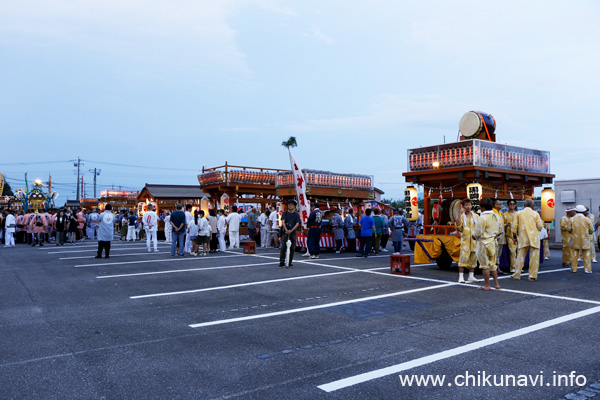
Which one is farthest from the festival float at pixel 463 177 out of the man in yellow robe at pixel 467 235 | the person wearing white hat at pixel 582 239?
the man in yellow robe at pixel 467 235

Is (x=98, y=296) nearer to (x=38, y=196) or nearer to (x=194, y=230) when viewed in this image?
(x=194, y=230)

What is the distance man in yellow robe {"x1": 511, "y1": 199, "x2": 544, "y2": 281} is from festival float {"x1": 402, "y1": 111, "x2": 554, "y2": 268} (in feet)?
4.14

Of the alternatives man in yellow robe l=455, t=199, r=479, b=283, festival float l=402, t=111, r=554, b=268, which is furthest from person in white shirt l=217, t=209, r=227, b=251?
man in yellow robe l=455, t=199, r=479, b=283

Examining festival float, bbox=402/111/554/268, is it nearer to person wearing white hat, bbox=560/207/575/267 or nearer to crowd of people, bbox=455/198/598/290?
crowd of people, bbox=455/198/598/290

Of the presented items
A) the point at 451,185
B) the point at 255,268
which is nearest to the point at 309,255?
the point at 255,268

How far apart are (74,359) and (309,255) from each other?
36.6 ft

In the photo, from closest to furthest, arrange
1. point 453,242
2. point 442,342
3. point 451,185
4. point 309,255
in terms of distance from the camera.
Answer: point 442,342, point 453,242, point 451,185, point 309,255

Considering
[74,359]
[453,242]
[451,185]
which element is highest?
[451,185]

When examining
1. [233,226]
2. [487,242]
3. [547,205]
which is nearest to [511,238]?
[547,205]

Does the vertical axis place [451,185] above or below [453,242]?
above

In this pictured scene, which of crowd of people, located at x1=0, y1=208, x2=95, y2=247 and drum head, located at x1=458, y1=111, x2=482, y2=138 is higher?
drum head, located at x1=458, y1=111, x2=482, y2=138

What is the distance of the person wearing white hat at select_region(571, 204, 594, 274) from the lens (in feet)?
37.6

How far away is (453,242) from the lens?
11.3m

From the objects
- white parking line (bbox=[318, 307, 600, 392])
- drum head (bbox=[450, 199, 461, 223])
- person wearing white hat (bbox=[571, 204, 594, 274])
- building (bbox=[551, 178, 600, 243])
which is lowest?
white parking line (bbox=[318, 307, 600, 392])
